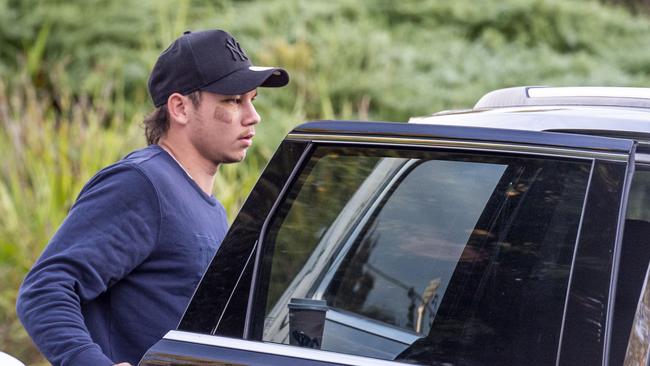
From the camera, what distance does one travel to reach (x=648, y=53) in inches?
353

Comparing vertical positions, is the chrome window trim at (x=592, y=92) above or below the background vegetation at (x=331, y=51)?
above

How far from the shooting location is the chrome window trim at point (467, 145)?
1.88 meters

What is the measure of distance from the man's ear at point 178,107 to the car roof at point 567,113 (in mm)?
558

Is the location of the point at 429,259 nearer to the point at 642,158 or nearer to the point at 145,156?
the point at 642,158

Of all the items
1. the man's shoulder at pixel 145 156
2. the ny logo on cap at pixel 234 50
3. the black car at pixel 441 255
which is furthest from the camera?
the ny logo on cap at pixel 234 50

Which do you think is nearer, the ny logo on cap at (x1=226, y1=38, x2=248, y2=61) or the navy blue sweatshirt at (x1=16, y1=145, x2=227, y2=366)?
the navy blue sweatshirt at (x1=16, y1=145, x2=227, y2=366)

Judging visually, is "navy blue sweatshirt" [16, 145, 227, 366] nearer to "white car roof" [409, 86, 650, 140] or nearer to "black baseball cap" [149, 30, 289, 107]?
"black baseball cap" [149, 30, 289, 107]

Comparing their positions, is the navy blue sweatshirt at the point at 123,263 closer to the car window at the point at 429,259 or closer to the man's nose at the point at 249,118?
the man's nose at the point at 249,118

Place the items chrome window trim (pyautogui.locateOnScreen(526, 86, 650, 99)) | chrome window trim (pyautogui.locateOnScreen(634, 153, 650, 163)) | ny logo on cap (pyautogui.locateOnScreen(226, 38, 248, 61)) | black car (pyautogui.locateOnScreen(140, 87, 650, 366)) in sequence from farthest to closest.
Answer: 1. ny logo on cap (pyautogui.locateOnScreen(226, 38, 248, 61))
2. chrome window trim (pyautogui.locateOnScreen(526, 86, 650, 99))
3. chrome window trim (pyautogui.locateOnScreen(634, 153, 650, 163))
4. black car (pyautogui.locateOnScreen(140, 87, 650, 366))

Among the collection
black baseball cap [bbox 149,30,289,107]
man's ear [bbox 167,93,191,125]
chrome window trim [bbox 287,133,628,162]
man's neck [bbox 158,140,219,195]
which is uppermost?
black baseball cap [bbox 149,30,289,107]

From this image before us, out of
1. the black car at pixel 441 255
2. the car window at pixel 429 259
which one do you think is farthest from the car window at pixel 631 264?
the car window at pixel 429 259

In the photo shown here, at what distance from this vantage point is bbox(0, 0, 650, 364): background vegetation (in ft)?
26.4

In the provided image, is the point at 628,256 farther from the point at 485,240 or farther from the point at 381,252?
the point at 381,252

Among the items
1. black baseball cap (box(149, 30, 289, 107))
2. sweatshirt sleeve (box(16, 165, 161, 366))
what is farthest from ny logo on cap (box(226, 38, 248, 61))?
sweatshirt sleeve (box(16, 165, 161, 366))
